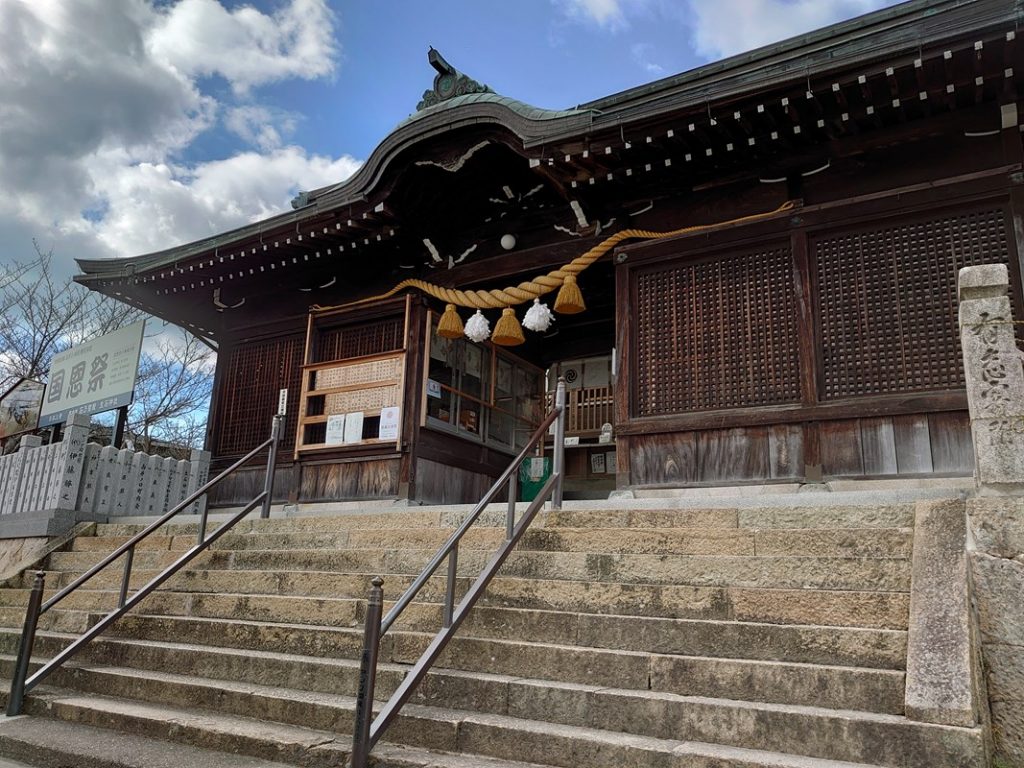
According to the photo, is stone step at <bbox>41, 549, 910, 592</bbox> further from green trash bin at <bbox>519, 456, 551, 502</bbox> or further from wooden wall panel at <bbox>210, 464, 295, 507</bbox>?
green trash bin at <bbox>519, 456, 551, 502</bbox>

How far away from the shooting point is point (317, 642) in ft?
16.3

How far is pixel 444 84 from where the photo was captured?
374 inches

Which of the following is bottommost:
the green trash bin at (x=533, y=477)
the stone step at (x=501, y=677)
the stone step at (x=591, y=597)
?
the stone step at (x=501, y=677)

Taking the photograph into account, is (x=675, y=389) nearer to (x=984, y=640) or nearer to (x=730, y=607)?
(x=730, y=607)

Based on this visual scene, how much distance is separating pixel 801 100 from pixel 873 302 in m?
1.97

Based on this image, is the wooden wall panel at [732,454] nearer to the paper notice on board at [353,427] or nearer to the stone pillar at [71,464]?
the paper notice on board at [353,427]

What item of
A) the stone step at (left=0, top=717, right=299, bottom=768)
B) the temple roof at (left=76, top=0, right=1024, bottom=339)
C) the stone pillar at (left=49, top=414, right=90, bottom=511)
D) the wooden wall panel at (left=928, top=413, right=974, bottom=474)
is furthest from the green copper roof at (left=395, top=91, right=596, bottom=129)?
the stone step at (left=0, top=717, right=299, bottom=768)

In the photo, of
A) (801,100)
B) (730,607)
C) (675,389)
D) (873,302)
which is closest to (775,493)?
(675,389)

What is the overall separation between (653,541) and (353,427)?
528 centimetres

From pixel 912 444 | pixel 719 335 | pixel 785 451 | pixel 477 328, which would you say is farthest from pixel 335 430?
pixel 912 444

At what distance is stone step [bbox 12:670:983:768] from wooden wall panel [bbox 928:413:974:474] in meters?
3.71

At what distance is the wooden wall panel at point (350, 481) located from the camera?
9188 millimetres

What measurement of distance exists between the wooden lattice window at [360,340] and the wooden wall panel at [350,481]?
1.52 m

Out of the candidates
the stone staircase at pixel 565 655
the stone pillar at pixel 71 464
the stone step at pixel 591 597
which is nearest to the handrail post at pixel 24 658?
the stone staircase at pixel 565 655
